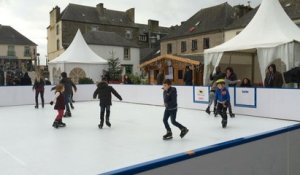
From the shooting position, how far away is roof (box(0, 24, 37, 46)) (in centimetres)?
4572

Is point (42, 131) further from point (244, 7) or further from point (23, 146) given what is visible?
point (244, 7)

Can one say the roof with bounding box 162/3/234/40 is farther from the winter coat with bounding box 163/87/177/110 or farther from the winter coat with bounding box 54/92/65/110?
the winter coat with bounding box 163/87/177/110

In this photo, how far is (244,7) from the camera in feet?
98.0

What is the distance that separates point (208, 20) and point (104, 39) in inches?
451

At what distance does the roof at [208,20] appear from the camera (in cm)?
2983

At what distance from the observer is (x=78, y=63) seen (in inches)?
812

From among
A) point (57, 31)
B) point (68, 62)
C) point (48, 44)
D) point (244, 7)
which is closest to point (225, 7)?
point (244, 7)

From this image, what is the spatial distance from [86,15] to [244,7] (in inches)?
804

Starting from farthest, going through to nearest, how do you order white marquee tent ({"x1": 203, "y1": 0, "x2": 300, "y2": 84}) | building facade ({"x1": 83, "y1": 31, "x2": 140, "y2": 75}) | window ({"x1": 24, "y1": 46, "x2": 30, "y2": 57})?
window ({"x1": 24, "y1": 46, "x2": 30, "y2": 57}) → building facade ({"x1": 83, "y1": 31, "x2": 140, "y2": 75}) → white marquee tent ({"x1": 203, "y1": 0, "x2": 300, "y2": 84})

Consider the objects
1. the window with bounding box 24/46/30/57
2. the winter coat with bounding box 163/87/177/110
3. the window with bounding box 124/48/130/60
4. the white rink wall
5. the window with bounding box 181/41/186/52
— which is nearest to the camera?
the winter coat with bounding box 163/87/177/110

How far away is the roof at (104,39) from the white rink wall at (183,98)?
17.6m

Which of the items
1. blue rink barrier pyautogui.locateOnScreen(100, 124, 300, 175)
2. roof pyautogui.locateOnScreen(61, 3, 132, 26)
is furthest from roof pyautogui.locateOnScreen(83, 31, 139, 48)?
blue rink barrier pyautogui.locateOnScreen(100, 124, 300, 175)

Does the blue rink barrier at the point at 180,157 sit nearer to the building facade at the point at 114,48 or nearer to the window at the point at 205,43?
the window at the point at 205,43

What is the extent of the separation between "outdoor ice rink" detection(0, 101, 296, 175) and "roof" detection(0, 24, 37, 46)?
131 feet
